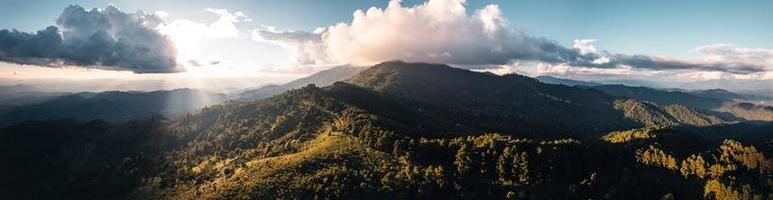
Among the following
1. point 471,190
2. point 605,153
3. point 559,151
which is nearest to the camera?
point 471,190

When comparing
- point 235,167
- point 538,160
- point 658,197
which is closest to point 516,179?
point 538,160

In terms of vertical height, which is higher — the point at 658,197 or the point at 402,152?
the point at 402,152

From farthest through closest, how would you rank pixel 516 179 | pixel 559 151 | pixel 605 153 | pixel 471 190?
pixel 605 153 → pixel 559 151 → pixel 516 179 → pixel 471 190

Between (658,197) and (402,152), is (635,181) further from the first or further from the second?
(402,152)

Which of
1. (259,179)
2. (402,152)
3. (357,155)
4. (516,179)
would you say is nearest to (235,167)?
(259,179)

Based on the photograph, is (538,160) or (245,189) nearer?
(245,189)

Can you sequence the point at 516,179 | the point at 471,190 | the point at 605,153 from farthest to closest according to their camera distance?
the point at 605,153 < the point at 516,179 < the point at 471,190

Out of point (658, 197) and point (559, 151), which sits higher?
point (559, 151)

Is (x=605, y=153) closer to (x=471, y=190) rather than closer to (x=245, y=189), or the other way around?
(x=471, y=190)

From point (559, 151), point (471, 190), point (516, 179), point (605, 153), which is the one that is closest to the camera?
point (471, 190)
